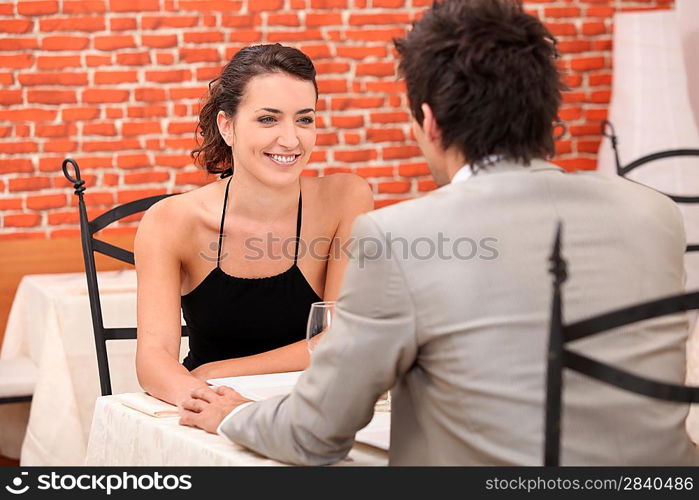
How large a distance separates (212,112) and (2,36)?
2135 mm

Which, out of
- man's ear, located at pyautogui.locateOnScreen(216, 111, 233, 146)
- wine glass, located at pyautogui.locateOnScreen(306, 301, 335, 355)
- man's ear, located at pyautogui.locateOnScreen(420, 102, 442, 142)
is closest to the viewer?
man's ear, located at pyautogui.locateOnScreen(420, 102, 442, 142)

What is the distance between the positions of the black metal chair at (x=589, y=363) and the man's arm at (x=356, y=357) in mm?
188

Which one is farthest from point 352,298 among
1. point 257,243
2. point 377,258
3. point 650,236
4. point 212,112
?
point 212,112

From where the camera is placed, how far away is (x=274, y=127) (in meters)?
2.21

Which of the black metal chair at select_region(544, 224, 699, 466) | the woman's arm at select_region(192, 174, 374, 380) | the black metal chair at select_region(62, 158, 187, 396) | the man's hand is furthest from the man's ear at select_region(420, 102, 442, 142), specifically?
the black metal chair at select_region(62, 158, 187, 396)

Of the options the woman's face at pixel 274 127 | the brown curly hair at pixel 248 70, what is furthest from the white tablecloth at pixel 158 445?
the brown curly hair at pixel 248 70

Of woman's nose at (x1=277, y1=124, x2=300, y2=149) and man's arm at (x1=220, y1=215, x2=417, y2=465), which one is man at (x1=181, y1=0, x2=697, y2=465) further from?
woman's nose at (x1=277, y1=124, x2=300, y2=149)

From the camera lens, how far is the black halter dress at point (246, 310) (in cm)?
218

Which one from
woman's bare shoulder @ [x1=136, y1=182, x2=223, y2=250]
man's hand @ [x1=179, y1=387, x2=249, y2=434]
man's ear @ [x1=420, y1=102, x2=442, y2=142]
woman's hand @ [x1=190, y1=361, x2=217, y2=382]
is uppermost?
man's ear @ [x1=420, y1=102, x2=442, y2=142]

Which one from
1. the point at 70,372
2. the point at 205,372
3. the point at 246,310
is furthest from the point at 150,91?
the point at 205,372

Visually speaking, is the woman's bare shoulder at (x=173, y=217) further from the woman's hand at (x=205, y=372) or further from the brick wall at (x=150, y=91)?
the brick wall at (x=150, y=91)

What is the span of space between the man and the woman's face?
3.22 feet

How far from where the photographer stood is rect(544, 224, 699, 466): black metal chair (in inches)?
38.5
